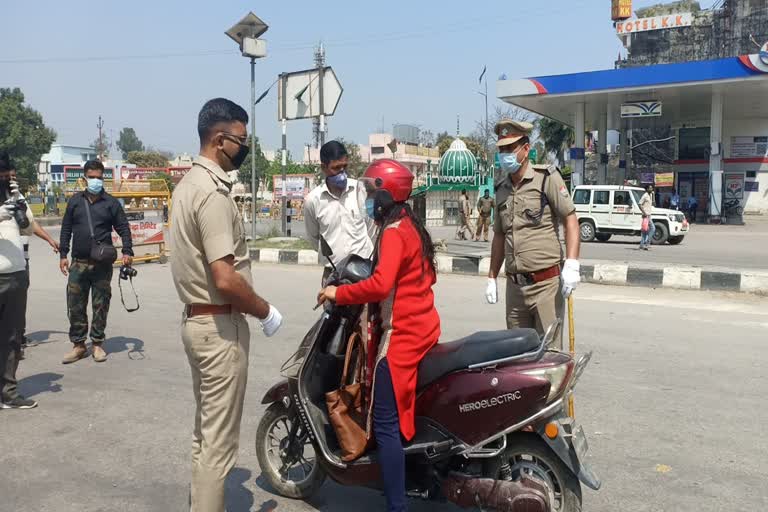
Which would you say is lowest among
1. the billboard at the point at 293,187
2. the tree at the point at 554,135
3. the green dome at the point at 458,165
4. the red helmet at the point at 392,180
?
the red helmet at the point at 392,180

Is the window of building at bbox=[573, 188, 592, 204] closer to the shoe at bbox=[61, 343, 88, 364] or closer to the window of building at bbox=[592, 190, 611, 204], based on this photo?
the window of building at bbox=[592, 190, 611, 204]

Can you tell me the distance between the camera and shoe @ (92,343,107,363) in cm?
655

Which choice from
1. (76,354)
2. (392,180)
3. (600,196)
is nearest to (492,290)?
(392,180)

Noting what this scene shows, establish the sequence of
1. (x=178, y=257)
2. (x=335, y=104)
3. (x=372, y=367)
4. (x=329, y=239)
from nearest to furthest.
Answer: (x=178, y=257) → (x=372, y=367) → (x=329, y=239) → (x=335, y=104)

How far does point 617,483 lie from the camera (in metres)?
3.74

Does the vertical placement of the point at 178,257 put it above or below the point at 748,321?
above

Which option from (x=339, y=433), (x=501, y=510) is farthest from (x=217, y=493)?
(x=501, y=510)

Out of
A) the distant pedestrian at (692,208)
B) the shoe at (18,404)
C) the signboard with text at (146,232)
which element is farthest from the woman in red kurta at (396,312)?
the distant pedestrian at (692,208)

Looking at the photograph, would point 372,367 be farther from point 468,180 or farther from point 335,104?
point 468,180

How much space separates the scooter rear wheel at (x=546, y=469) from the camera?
118 inches

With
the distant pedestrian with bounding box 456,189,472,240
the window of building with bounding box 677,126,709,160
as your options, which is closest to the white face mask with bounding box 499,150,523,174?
the distant pedestrian with bounding box 456,189,472,240

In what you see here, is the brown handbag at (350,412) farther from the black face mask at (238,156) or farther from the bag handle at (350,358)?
the black face mask at (238,156)

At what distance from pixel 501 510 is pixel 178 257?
5.78 feet

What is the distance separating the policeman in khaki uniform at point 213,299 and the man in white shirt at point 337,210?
2301 millimetres
